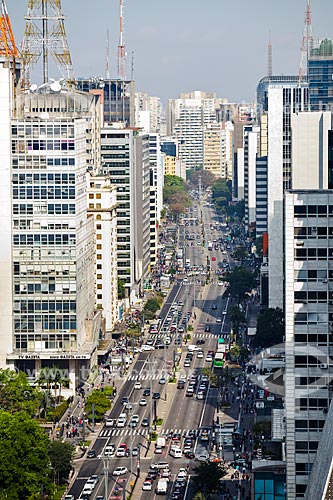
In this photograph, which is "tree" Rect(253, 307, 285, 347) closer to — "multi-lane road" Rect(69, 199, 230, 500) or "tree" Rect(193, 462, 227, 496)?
"multi-lane road" Rect(69, 199, 230, 500)

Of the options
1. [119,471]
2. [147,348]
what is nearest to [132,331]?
[147,348]

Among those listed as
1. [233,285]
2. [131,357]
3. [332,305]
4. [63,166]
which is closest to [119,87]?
[233,285]

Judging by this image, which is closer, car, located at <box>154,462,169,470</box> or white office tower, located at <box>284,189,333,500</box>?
white office tower, located at <box>284,189,333,500</box>

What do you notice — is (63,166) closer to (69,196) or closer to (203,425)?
(69,196)

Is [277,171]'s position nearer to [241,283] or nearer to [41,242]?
[241,283]

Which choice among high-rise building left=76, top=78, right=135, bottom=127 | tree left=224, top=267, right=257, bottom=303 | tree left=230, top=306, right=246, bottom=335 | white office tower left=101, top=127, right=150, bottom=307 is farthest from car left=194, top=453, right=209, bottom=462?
high-rise building left=76, top=78, right=135, bottom=127

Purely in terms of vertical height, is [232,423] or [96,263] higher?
[96,263]

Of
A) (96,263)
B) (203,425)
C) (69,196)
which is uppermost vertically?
(69,196)
